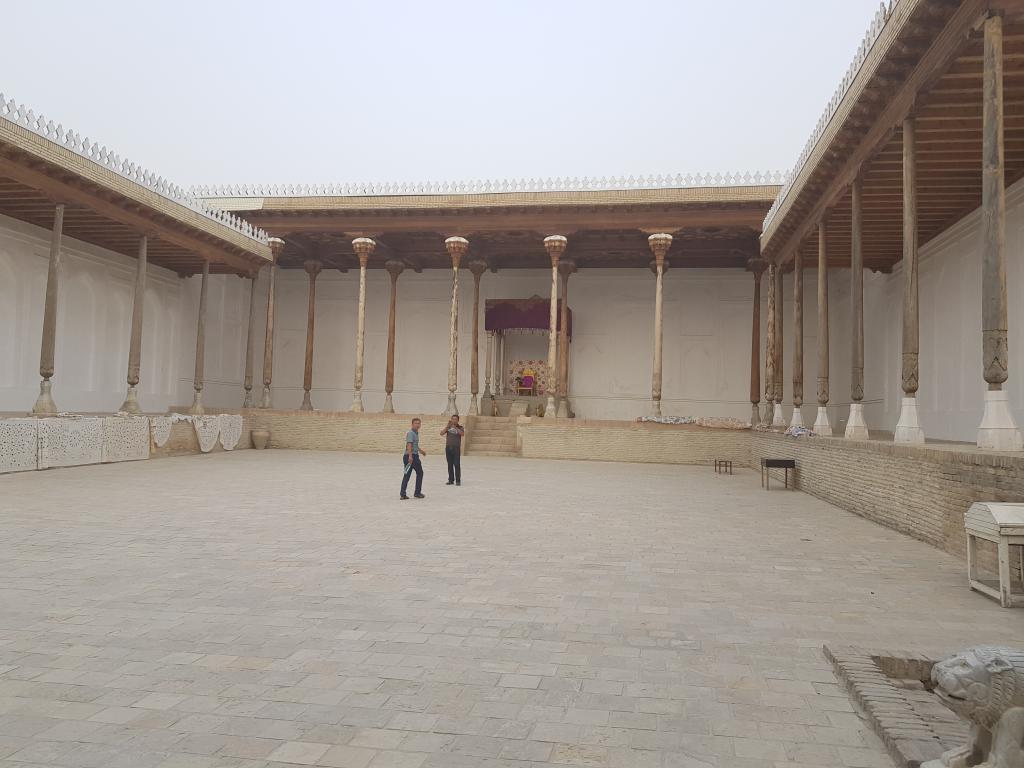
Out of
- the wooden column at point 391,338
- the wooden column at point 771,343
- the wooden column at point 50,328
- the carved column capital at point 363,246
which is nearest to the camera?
the wooden column at point 50,328

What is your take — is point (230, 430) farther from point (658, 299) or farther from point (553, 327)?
point (658, 299)

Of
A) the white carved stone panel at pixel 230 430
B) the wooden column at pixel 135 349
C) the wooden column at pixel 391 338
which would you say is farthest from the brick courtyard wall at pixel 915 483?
the wooden column at pixel 135 349

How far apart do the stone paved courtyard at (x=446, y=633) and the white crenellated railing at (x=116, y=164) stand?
772 centimetres

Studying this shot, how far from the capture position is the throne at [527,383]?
79.8 feet

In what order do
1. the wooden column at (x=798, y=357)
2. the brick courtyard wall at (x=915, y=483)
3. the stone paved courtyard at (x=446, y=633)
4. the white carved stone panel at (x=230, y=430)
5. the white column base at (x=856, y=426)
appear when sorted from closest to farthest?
the stone paved courtyard at (x=446, y=633) → the brick courtyard wall at (x=915, y=483) → the white column base at (x=856, y=426) → the wooden column at (x=798, y=357) → the white carved stone panel at (x=230, y=430)

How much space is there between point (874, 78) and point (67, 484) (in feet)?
40.3

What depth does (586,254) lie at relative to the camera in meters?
22.0

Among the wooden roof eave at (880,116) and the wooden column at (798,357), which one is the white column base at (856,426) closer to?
the wooden roof eave at (880,116)

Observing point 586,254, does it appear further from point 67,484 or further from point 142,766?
point 142,766

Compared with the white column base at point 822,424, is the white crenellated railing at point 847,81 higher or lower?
higher

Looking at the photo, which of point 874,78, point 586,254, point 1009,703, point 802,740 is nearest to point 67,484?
point 802,740

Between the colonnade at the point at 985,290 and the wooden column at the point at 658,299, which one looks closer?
the colonnade at the point at 985,290

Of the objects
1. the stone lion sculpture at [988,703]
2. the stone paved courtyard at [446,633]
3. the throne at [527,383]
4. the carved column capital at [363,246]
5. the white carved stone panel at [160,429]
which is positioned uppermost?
the carved column capital at [363,246]

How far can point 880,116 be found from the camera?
9.74m
